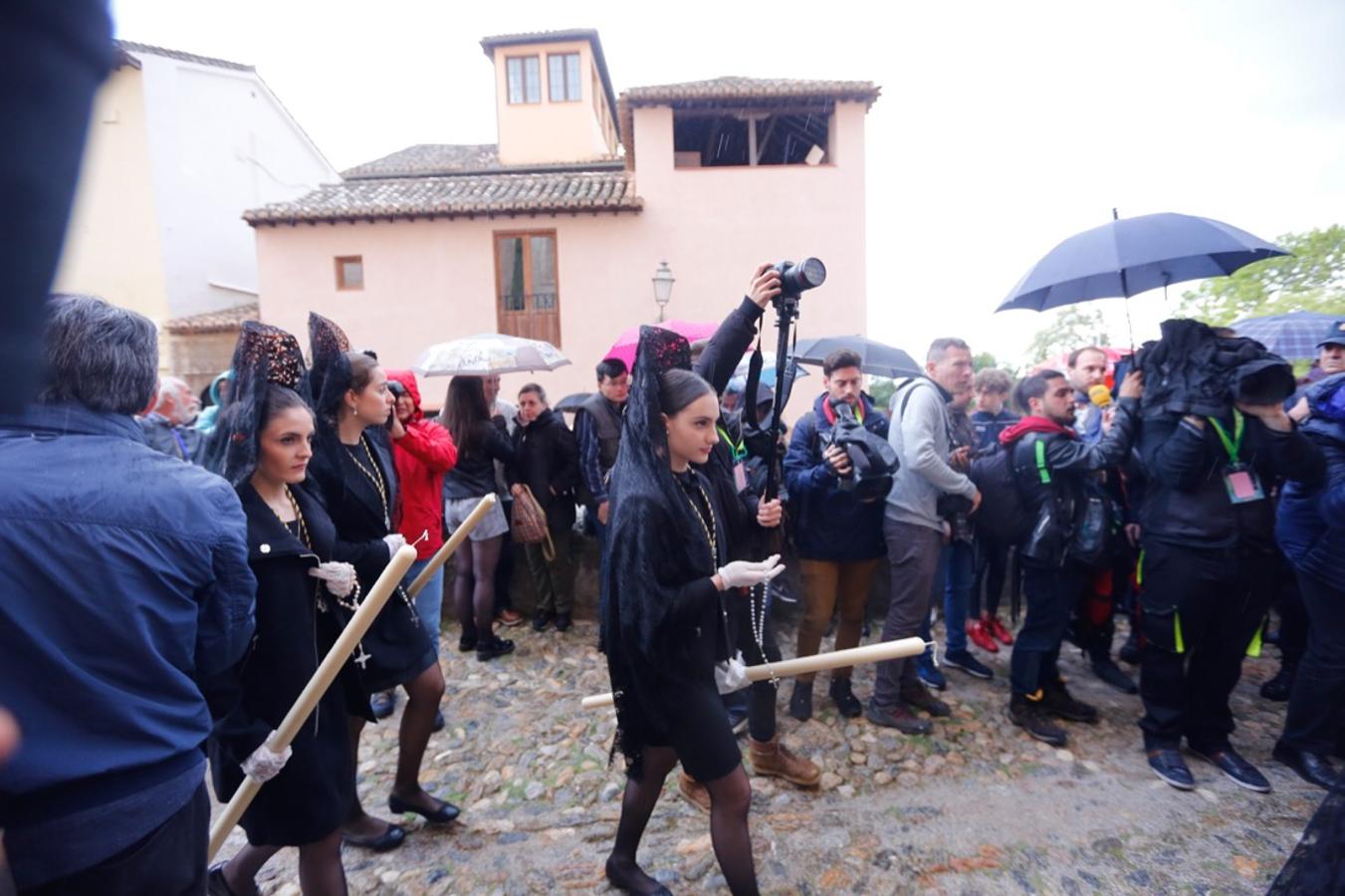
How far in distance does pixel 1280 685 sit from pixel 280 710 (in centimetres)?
573

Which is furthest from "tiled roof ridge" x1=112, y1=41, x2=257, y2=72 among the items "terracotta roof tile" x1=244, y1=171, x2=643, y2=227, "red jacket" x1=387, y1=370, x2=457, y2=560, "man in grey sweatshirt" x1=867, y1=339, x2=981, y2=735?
"man in grey sweatshirt" x1=867, y1=339, x2=981, y2=735

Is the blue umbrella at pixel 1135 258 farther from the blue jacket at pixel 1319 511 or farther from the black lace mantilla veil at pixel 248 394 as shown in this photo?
the black lace mantilla veil at pixel 248 394

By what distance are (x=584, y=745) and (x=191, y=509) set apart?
295 cm

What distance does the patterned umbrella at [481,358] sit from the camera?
536 cm

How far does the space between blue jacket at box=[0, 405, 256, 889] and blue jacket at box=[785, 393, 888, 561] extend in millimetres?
3043

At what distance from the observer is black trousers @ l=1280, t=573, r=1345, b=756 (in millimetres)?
3367

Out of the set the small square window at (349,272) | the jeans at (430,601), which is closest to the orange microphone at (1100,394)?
the jeans at (430,601)

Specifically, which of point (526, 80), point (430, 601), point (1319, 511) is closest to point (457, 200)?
point (526, 80)

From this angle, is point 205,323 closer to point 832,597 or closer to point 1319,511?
point 832,597

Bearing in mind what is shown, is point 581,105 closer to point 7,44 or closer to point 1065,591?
point 1065,591

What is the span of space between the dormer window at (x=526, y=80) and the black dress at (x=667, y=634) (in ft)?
77.1

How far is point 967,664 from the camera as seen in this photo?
4.85 meters

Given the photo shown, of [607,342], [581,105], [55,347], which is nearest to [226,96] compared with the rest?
[581,105]

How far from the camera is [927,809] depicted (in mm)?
3350
